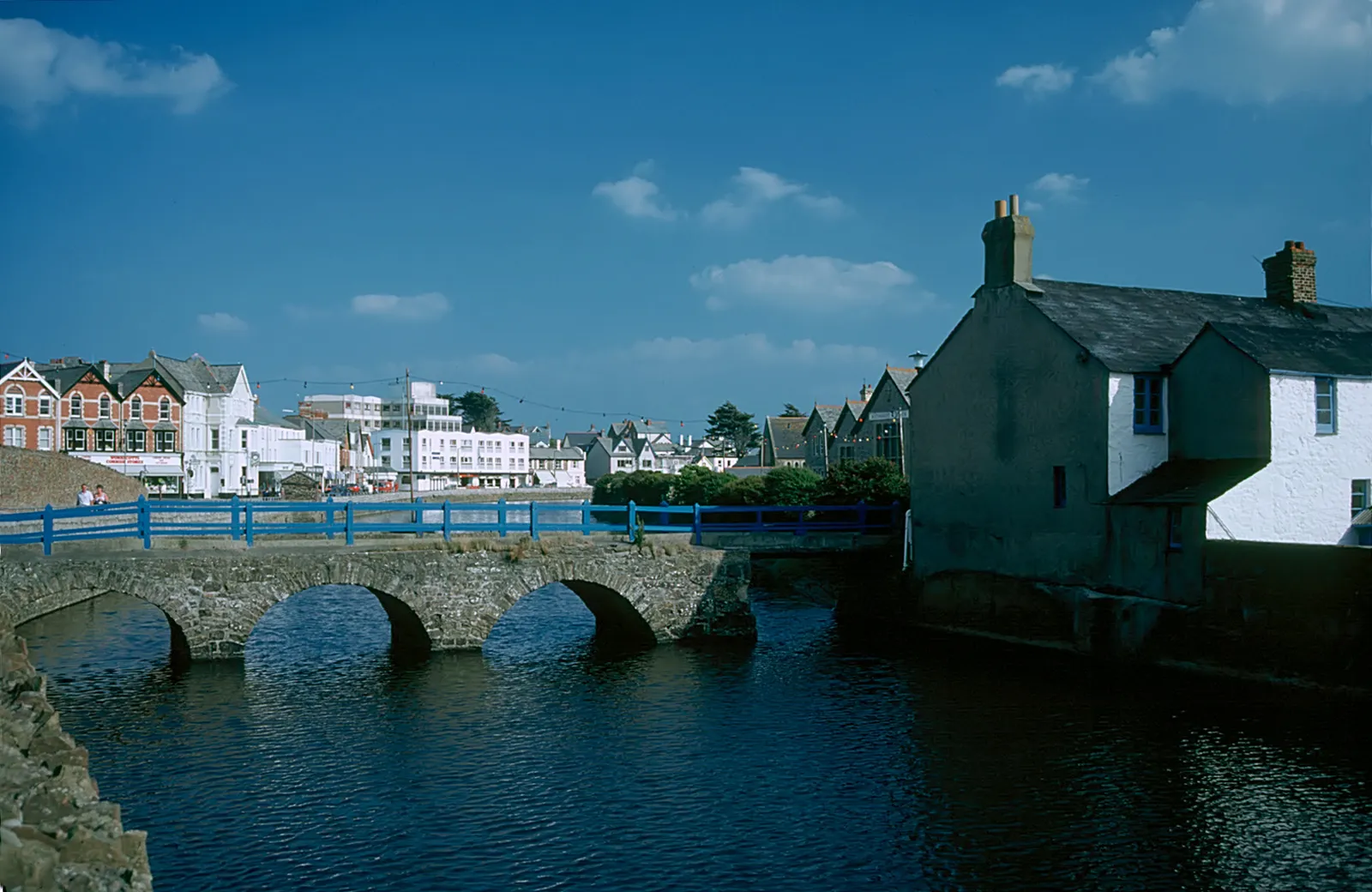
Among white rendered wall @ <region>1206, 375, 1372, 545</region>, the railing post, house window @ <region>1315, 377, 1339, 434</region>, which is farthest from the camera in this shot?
Answer: the railing post

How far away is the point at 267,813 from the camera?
15.4 metres

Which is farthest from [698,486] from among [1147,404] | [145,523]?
[145,523]

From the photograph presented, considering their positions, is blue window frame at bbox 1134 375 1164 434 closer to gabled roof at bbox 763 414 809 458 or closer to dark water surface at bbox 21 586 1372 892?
dark water surface at bbox 21 586 1372 892

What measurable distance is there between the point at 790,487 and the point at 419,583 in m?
22.3

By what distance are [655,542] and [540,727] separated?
353 inches

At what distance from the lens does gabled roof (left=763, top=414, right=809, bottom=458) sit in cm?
8969

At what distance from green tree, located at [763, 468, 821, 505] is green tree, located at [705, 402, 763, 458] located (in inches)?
4169

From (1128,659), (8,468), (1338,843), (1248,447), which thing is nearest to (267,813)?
(1338,843)

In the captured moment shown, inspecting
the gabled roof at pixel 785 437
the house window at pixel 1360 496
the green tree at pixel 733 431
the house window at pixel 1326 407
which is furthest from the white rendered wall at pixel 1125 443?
the green tree at pixel 733 431

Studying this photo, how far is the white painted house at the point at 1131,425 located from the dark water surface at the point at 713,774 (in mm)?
3932

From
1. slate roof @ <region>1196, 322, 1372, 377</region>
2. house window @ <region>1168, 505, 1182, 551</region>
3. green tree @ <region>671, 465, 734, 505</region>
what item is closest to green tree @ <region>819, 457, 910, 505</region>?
house window @ <region>1168, 505, 1182, 551</region>

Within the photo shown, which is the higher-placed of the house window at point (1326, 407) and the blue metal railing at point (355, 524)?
the house window at point (1326, 407)

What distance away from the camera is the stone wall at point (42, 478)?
50.8 meters

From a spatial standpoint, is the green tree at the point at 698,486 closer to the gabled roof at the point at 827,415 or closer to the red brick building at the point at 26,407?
the gabled roof at the point at 827,415
